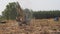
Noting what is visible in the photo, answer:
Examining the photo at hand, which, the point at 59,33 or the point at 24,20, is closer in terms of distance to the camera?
the point at 59,33

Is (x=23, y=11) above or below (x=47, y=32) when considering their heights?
above

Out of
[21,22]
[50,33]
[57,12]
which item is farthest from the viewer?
[57,12]

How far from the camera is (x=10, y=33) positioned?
4.02 m

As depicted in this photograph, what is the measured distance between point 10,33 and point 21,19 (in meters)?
1.89

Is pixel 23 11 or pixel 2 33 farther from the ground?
pixel 23 11

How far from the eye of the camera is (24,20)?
5.91 m

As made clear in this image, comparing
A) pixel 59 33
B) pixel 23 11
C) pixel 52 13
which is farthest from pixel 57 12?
pixel 59 33

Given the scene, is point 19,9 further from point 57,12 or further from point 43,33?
point 57,12

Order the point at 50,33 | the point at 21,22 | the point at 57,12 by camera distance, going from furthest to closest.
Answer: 1. the point at 57,12
2. the point at 21,22
3. the point at 50,33

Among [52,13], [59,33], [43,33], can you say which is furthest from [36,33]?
[52,13]

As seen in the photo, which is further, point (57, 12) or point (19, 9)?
point (57, 12)

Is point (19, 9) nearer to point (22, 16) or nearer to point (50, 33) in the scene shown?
point (22, 16)

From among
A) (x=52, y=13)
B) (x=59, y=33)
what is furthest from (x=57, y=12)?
(x=59, y=33)

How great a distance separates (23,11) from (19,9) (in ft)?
0.51
